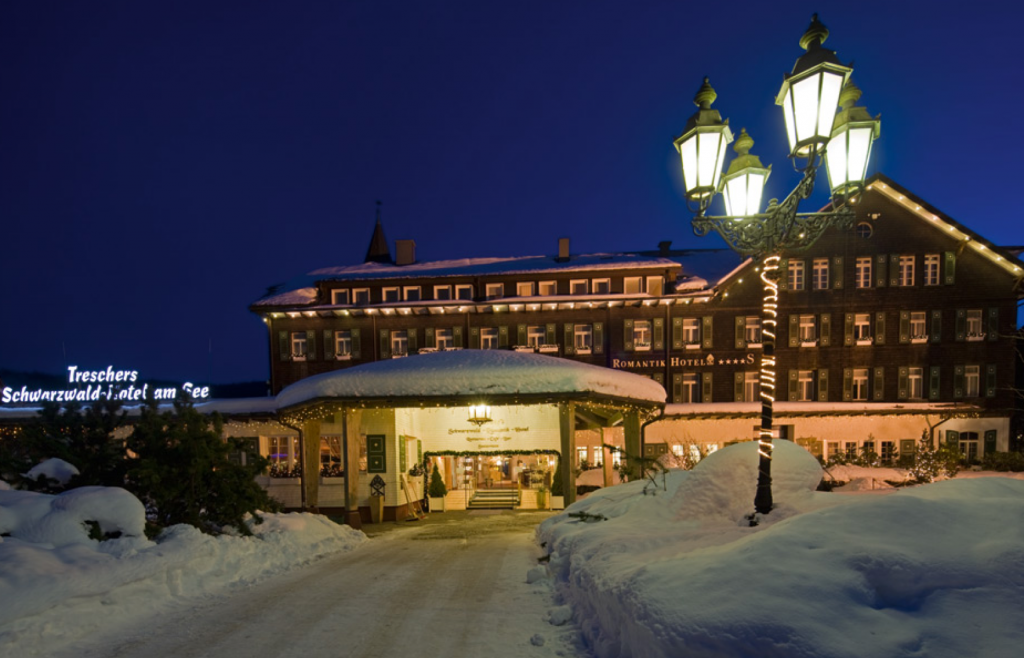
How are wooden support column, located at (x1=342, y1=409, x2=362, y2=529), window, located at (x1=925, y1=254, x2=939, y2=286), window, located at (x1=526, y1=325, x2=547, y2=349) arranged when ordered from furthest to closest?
window, located at (x1=526, y1=325, x2=547, y2=349)
window, located at (x1=925, y1=254, x2=939, y2=286)
wooden support column, located at (x1=342, y1=409, x2=362, y2=529)

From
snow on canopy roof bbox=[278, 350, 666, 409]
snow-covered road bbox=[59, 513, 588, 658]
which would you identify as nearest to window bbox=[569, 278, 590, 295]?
snow on canopy roof bbox=[278, 350, 666, 409]

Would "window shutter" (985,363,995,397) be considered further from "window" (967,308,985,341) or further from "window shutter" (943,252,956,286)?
"window shutter" (943,252,956,286)

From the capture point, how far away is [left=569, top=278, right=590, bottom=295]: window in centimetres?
3128

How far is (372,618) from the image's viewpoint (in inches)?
265

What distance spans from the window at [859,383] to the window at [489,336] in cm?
1918

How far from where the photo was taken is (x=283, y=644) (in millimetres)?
5859

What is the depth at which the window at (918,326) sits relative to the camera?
29688mm

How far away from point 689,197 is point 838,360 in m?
27.8

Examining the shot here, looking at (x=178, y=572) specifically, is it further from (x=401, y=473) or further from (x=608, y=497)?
(x=401, y=473)

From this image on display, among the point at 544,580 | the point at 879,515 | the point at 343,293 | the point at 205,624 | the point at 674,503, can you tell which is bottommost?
the point at 544,580

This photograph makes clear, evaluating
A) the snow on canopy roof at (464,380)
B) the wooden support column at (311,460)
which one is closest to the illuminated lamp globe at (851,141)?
the snow on canopy roof at (464,380)

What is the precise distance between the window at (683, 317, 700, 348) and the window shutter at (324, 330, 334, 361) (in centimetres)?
1951

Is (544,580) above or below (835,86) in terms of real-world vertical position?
below

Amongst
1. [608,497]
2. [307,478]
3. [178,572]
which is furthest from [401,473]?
[178,572]
